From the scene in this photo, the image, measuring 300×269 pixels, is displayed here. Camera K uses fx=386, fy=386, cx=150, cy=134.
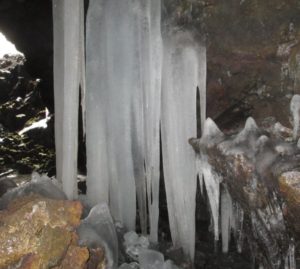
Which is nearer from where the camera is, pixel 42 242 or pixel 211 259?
pixel 42 242

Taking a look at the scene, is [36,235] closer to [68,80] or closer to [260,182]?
[68,80]

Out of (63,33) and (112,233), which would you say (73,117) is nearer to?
(63,33)

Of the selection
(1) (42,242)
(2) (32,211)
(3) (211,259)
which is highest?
(2) (32,211)

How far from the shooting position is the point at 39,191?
447 centimetres

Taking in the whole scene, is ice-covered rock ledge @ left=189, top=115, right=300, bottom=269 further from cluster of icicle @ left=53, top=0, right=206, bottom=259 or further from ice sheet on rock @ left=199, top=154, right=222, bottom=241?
cluster of icicle @ left=53, top=0, right=206, bottom=259

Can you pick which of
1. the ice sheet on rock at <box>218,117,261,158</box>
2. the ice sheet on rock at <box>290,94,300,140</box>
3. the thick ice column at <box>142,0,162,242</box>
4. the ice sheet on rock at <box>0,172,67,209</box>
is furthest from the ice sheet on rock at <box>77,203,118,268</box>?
the ice sheet on rock at <box>290,94,300,140</box>

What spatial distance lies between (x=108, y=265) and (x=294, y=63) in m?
3.17

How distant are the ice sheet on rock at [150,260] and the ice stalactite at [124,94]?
57cm

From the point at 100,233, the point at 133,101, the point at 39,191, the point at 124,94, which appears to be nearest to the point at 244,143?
the point at 133,101

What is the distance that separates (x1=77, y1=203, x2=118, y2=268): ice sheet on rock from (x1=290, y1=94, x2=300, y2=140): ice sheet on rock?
221 cm

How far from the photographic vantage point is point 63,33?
176 inches

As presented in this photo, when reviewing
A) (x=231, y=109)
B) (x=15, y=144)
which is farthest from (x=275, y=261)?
(x=15, y=144)

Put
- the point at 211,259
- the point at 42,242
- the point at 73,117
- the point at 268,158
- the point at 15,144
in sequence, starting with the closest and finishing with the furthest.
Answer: the point at 42,242 < the point at 268,158 < the point at 73,117 < the point at 211,259 < the point at 15,144

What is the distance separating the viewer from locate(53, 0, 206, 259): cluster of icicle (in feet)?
14.4
